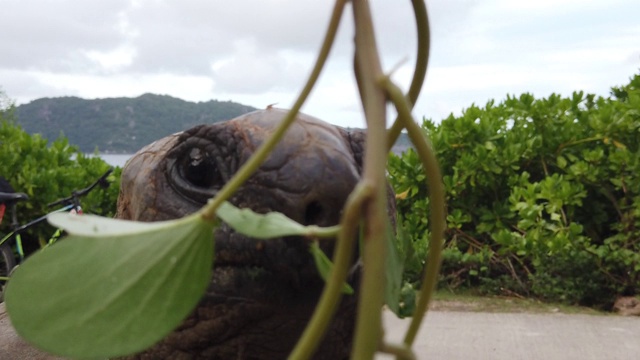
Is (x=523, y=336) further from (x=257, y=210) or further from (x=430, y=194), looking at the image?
(x=430, y=194)

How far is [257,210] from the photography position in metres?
0.85

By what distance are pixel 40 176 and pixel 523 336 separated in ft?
A: 11.3

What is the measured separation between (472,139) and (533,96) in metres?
0.55

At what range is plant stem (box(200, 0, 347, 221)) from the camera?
0.29m

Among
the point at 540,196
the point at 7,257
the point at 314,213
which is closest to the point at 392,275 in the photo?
the point at 314,213

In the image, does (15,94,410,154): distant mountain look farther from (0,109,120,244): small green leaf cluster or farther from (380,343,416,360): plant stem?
(380,343,416,360): plant stem

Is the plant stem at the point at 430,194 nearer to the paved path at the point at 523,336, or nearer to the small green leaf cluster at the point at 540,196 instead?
the paved path at the point at 523,336

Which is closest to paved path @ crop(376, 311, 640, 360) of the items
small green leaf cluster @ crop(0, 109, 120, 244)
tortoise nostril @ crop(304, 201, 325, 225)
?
tortoise nostril @ crop(304, 201, 325, 225)

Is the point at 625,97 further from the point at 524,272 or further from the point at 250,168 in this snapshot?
the point at 250,168

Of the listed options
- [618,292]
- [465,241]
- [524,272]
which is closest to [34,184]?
[465,241]

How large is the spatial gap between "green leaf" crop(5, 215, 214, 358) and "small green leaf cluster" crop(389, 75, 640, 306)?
4218 mm

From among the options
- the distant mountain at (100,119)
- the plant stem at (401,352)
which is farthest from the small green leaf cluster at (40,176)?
the plant stem at (401,352)

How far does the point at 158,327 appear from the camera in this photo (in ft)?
0.98

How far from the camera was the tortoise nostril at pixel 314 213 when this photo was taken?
0.80m
